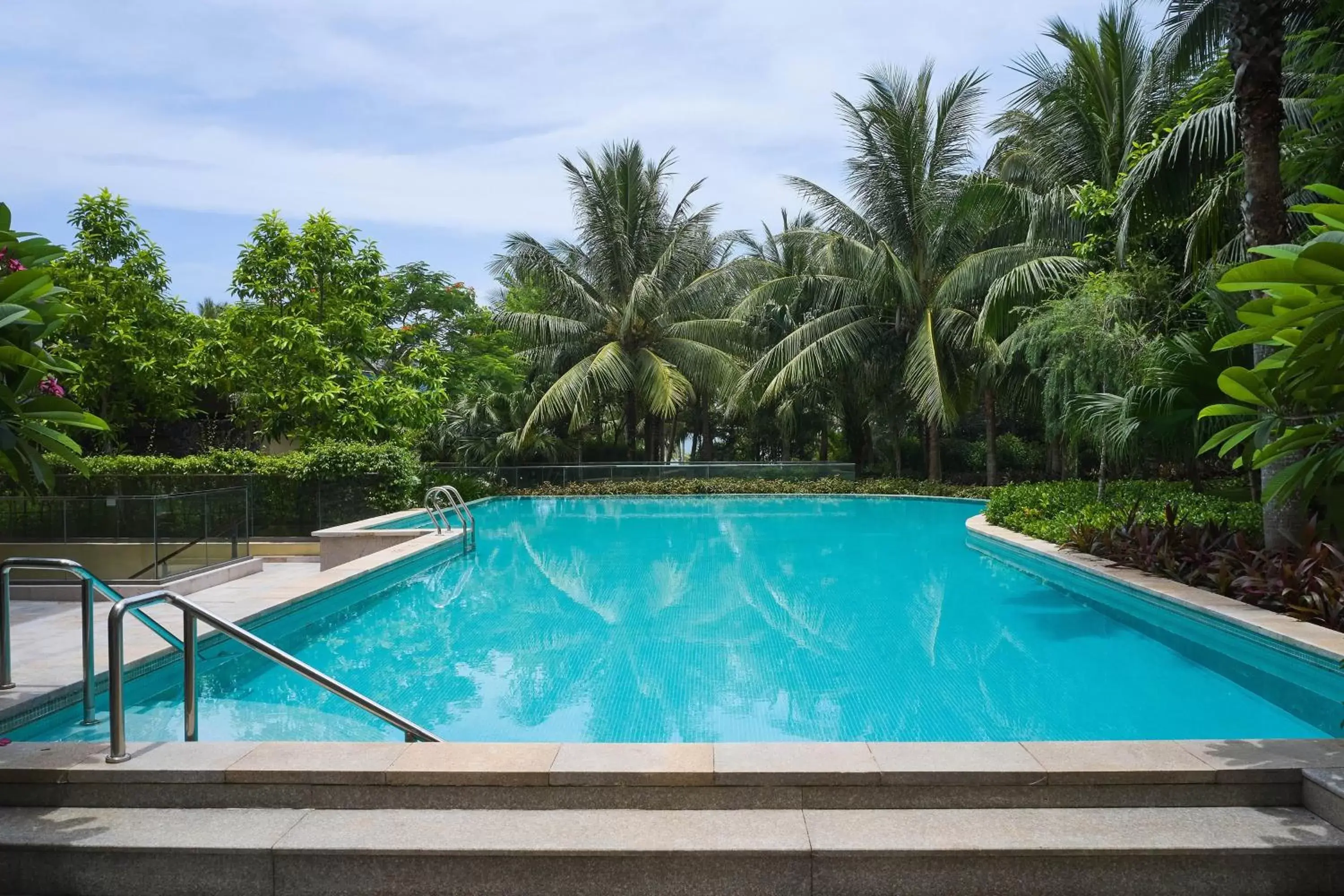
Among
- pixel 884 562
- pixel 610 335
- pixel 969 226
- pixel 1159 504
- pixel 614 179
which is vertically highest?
pixel 614 179

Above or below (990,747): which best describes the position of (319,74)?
above

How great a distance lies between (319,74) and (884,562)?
Answer: 10.8 metres

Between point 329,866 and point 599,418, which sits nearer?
point 329,866

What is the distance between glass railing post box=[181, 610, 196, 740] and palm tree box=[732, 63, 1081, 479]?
1746 cm

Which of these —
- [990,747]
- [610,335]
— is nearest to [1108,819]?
[990,747]

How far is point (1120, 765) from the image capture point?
3.66 m

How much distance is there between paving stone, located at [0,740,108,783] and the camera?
371 cm

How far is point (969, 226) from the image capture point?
2073 centimetres

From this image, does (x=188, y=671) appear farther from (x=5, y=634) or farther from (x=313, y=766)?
(x=5, y=634)

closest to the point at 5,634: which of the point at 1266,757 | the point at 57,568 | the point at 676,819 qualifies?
the point at 57,568

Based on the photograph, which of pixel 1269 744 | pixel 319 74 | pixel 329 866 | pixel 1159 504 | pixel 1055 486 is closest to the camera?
pixel 329 866

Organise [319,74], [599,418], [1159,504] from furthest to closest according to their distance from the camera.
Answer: [599,418] < [319,74] < [1159,504]

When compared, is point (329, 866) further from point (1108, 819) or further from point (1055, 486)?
point (1055, 486)

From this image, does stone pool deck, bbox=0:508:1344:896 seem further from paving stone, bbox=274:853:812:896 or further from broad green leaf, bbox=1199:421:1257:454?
broad green leaf, bbox=1199:421:1257:454
